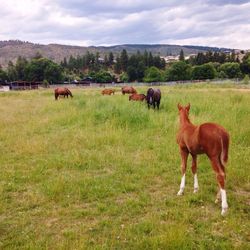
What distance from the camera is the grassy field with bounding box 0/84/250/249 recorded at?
4.63m

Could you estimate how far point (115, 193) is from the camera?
6324 millimetres

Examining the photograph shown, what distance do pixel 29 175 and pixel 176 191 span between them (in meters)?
3.21

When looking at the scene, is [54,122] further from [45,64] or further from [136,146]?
[45,64]

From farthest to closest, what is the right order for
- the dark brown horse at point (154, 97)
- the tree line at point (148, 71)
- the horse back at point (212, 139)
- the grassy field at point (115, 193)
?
the tree line at point (148, 71) → the dark brown horse at point (154, 97) → the horse back at point (212, 139) → the grassy field at point (115, 193)

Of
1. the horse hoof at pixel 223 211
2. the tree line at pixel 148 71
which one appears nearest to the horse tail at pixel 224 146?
the horse hoof at pixel 223 211

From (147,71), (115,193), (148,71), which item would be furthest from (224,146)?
(147,71)

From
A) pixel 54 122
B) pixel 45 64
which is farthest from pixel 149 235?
pixel 45 64

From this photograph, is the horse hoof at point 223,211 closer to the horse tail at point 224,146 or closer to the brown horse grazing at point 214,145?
the brown horse grazing at point 214,145

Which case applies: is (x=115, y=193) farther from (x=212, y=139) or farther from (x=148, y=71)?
(x=148, y=71)

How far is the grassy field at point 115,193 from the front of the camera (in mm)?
4633

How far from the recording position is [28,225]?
17.1 feet

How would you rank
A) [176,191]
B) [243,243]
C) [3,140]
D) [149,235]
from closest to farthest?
[243,243] → [149,235] → [176,191] → [3,140]

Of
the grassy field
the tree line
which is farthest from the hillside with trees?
the grassy field

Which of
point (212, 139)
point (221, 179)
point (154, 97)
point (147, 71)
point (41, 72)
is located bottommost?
point (147, 71)
